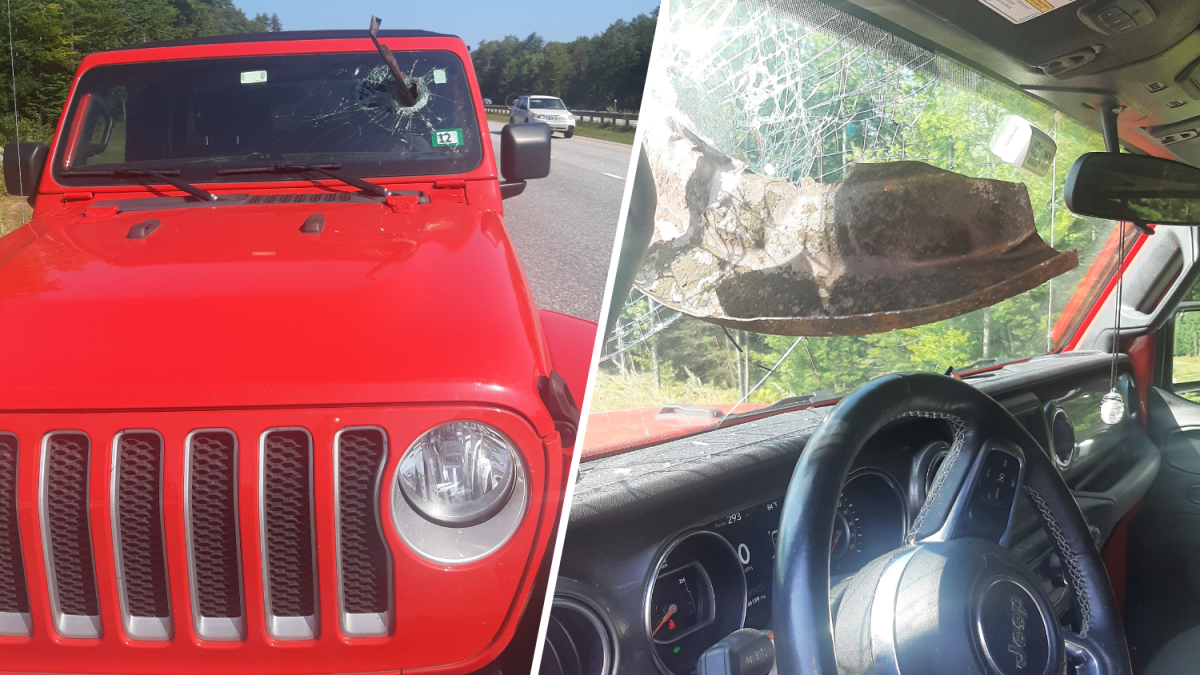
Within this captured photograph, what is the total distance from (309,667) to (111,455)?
411 mm

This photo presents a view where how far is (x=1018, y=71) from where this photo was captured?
1225mm

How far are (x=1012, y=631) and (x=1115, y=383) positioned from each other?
1.28 m

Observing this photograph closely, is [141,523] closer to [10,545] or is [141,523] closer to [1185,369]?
[10,545]

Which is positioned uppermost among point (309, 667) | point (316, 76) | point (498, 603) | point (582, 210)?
point (316, 76)

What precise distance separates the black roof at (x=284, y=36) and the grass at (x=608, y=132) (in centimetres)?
53

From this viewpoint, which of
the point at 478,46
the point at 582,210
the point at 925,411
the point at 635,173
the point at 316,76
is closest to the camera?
the point at 635,173

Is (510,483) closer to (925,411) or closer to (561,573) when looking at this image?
(561,573)

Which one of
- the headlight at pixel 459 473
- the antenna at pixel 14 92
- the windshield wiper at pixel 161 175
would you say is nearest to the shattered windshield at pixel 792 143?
the headlight at pixel 459 473

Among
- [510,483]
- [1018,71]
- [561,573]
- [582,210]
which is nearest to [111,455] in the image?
[510,483]

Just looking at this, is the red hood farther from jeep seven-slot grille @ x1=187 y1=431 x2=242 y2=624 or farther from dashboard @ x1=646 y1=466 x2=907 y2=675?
dashboard @ x1=646 y1=466 x2=907 y2=675

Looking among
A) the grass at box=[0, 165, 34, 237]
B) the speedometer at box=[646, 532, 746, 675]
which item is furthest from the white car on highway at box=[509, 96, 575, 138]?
the grass at box=[0, 165, 34, 237]

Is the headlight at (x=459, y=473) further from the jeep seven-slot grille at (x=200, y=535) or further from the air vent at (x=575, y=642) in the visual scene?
the air vent at (x=575, y=642)

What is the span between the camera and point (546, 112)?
151 centimetres

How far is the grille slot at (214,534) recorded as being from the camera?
124cm
